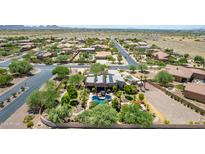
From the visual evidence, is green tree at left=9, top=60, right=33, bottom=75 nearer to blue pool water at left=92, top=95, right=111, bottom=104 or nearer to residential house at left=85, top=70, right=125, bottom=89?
residential house at left=85, top=70, right=125, bottom=89

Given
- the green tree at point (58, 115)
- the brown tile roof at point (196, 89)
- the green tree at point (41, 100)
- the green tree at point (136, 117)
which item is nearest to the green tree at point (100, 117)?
the green tree at point (136, 117)

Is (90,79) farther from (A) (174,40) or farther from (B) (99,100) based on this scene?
(A) (174,40)

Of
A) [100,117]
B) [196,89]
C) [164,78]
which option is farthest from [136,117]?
[164,78]

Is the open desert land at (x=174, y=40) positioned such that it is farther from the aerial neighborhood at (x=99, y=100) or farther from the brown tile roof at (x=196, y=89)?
the brown tile roof at (x=196, y=89)

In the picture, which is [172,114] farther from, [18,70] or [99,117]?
[18,70]

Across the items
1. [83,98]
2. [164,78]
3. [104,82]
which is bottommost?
[83,98]

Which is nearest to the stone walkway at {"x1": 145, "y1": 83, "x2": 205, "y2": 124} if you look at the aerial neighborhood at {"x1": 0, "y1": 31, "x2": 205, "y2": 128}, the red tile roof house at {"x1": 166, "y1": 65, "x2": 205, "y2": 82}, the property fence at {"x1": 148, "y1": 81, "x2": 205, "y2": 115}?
the aerial neighborhood at {"x1": 0, "y1": 31, "x2": 205, "y2": 128}
